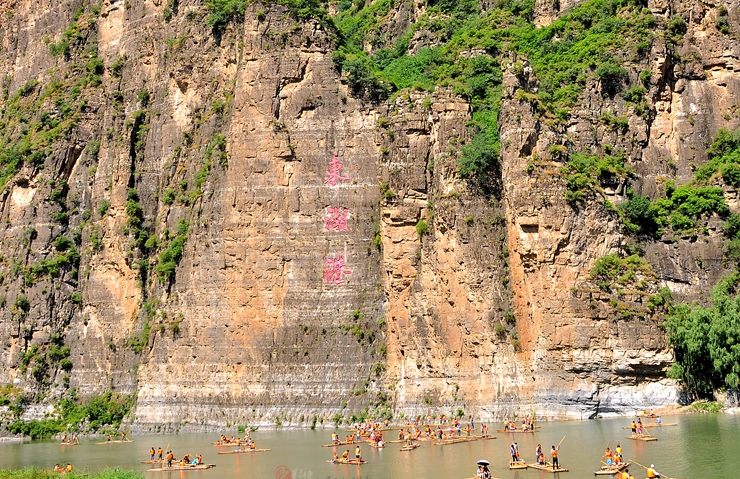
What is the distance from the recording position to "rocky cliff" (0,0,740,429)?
5466 centimetres

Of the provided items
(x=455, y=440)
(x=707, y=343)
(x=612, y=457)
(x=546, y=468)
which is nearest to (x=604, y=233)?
(x=707, y=343)

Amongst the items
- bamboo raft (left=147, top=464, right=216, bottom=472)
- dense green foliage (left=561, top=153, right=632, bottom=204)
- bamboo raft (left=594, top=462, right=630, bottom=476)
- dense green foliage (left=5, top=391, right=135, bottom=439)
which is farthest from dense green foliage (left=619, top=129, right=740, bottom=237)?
dense green foliage (left=5, top=391, right=135, bottom=439)

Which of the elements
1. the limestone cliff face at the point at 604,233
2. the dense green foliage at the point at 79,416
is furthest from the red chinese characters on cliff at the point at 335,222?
the dense green foliage at the point at 79,416

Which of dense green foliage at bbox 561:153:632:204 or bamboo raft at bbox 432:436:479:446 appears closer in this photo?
bamboo raft at bbox 432:436:479:446

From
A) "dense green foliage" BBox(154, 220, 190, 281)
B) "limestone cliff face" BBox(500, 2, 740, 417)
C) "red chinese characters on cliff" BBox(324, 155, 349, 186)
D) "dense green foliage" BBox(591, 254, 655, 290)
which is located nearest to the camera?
"limestone cliff face" BBox(500, 2, 740, 417)

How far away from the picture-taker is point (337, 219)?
6159cm

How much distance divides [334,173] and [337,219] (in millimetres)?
3004

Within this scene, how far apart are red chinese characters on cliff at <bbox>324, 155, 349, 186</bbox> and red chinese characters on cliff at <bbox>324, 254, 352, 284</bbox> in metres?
4.83

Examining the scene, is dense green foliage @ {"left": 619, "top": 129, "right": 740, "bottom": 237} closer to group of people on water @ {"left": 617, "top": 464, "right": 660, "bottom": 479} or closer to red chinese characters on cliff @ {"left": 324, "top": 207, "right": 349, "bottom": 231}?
red chinese characters on cliff @ {"left": 324, "top": 207, "right": 349, "bottom": 231}

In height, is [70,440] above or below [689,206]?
below

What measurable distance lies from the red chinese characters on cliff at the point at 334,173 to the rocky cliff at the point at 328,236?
192 millimetres

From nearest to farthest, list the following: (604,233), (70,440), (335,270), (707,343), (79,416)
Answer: (707,343) → (604,233) → (335,270) → (70,440) → (79,416)

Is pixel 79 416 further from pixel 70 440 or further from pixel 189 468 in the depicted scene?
pixel 189 468

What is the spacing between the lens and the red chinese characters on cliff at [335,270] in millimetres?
60625
